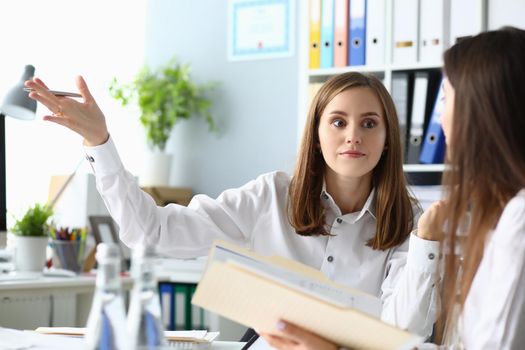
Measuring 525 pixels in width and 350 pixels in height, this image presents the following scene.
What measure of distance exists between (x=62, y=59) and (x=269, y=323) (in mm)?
2621

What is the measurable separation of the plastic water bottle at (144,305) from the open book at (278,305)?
57 mm

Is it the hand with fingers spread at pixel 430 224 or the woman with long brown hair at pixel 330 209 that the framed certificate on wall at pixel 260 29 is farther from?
the hand with fingers spread at pixel 430 224

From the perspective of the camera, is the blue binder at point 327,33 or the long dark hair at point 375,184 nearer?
the long dark hair at point 375,184

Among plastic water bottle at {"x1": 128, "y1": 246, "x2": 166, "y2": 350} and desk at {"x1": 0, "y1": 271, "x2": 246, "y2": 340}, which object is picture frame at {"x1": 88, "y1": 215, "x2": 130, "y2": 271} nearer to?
desk at {"x1": 0, "y1": 271, "x2": 246, "y2": 340}

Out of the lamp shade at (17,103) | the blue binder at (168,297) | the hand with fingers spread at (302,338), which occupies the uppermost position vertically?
the lamp shade at (17,103)

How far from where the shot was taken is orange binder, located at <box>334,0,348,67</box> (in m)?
2.71

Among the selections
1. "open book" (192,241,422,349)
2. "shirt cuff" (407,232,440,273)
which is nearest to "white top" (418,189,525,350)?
"open book" (192,241,422,349)

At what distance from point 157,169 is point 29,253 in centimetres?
99

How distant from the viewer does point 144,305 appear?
0.83 metres

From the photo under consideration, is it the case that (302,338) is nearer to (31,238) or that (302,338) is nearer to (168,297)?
(31,238)

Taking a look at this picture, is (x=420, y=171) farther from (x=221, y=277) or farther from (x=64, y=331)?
(x=221, y=277)

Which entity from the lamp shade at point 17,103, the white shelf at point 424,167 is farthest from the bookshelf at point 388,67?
the lamp shade at point 17,103

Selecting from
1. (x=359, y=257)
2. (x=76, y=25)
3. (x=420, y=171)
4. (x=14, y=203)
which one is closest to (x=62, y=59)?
(x=76, y=25)

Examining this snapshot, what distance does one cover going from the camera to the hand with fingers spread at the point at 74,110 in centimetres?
137
